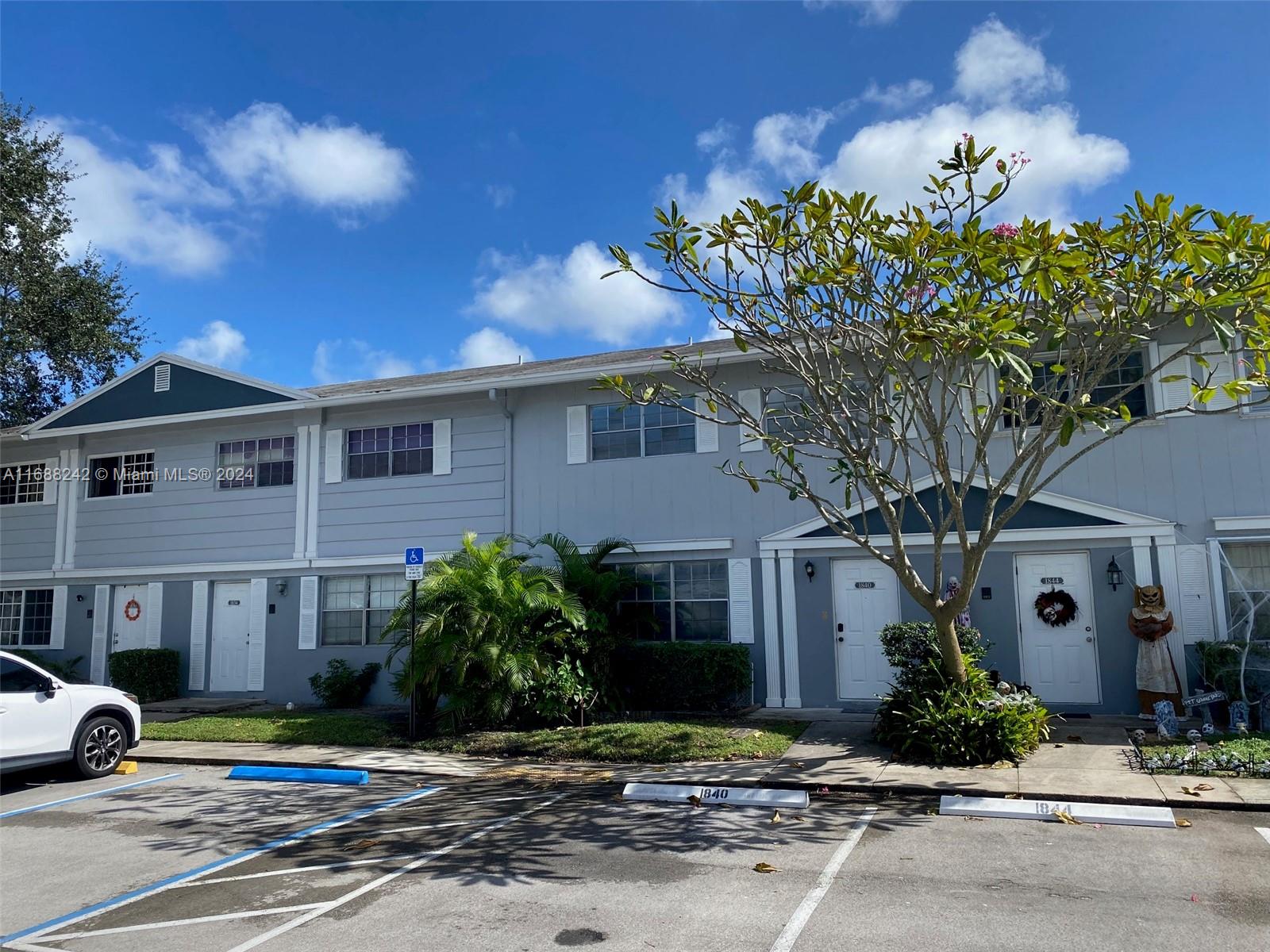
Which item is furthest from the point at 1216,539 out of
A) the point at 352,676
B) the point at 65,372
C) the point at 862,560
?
the point at 65,372

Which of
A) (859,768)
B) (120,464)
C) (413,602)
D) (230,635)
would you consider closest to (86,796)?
(413,602)

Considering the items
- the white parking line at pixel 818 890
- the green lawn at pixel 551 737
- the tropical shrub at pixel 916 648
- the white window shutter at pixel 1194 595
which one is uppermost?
the white window shutter at pixel 1194 595

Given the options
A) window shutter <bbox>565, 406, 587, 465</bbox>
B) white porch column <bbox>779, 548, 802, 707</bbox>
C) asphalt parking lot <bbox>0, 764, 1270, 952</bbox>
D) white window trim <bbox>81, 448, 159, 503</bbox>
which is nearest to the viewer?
asphalt parking lot <bbox>0, 764, 1270, 952</bbox>

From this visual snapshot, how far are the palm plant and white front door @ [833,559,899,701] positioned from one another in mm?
3759

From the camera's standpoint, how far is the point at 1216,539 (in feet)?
38.1

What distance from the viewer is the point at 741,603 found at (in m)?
13.6

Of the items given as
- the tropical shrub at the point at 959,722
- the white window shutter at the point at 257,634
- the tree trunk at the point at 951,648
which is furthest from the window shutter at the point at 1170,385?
the white window shutter at the point at 257,634

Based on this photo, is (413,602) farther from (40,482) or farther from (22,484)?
(22,484)

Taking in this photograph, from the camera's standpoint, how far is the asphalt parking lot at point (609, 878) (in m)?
5.26

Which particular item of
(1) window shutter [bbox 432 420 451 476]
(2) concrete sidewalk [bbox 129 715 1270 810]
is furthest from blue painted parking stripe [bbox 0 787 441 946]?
(1) window shutter [bbox 432 420 451 476]

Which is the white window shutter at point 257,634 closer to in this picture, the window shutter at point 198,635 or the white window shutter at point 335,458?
the window shutter at point 198,635

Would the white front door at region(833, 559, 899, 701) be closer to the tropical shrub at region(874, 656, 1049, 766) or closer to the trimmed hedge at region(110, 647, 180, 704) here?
the tropical shrub at region(874, 656, 1049, 766)

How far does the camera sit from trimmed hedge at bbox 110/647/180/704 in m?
16.6

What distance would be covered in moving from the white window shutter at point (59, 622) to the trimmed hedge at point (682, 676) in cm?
1190
